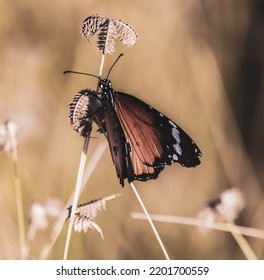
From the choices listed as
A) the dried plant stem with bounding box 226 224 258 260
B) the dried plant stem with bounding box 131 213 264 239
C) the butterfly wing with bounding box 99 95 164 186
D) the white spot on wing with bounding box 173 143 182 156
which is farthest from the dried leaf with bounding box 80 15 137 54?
the dried plant stem with bounding box 226 224 258 260

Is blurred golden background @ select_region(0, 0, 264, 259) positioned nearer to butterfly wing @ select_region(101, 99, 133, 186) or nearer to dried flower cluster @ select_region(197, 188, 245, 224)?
butterfly wing @ select_region(101, 99, 133, 186)

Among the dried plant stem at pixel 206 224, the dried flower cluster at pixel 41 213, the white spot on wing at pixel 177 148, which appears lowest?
the dried plant stem at pixel 206 224

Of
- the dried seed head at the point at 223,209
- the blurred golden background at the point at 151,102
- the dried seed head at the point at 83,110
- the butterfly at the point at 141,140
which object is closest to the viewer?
the dried seed head at the point at 83,110

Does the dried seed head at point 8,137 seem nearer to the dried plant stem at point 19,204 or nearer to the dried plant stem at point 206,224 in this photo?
the dried plant stem at point 19,204

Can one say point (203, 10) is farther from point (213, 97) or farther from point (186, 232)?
point (186, 232)

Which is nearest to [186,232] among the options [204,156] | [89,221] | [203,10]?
[204,156]

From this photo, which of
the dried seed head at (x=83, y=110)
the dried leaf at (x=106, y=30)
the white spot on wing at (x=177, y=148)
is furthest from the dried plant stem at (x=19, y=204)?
the white spot on wing at (x=177, y=148)
